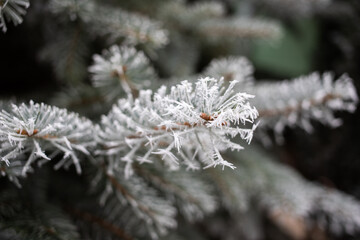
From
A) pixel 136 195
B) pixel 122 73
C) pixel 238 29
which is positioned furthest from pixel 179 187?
pixel 238 29

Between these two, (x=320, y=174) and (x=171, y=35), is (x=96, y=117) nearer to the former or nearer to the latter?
(x=171, y=35)

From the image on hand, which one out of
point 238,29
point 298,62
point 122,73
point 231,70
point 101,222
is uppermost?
point 298,62

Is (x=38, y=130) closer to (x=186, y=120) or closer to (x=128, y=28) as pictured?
(x=186, y=120)

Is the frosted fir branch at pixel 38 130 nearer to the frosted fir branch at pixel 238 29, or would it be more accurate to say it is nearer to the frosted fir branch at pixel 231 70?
the frosted fir branch at pixel 231 70


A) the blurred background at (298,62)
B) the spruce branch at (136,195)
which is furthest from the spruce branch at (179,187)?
the blurred background at (298,62)

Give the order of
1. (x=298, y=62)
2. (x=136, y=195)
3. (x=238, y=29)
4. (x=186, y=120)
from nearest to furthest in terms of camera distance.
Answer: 1. (x=186, y=120)
2. (x=136, y=195)
3. (x=238, y=29)
4. (x=298, y=62)

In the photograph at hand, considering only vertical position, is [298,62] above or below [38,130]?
above

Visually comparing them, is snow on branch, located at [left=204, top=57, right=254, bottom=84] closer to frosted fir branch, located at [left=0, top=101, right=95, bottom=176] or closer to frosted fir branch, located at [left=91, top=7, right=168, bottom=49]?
frosted fir branch, located at [left=91, top=7, right=168, bottom=49]

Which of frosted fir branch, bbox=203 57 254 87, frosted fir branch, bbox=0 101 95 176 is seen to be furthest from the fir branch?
frosted fir branch, bbox=203 57 254 87
